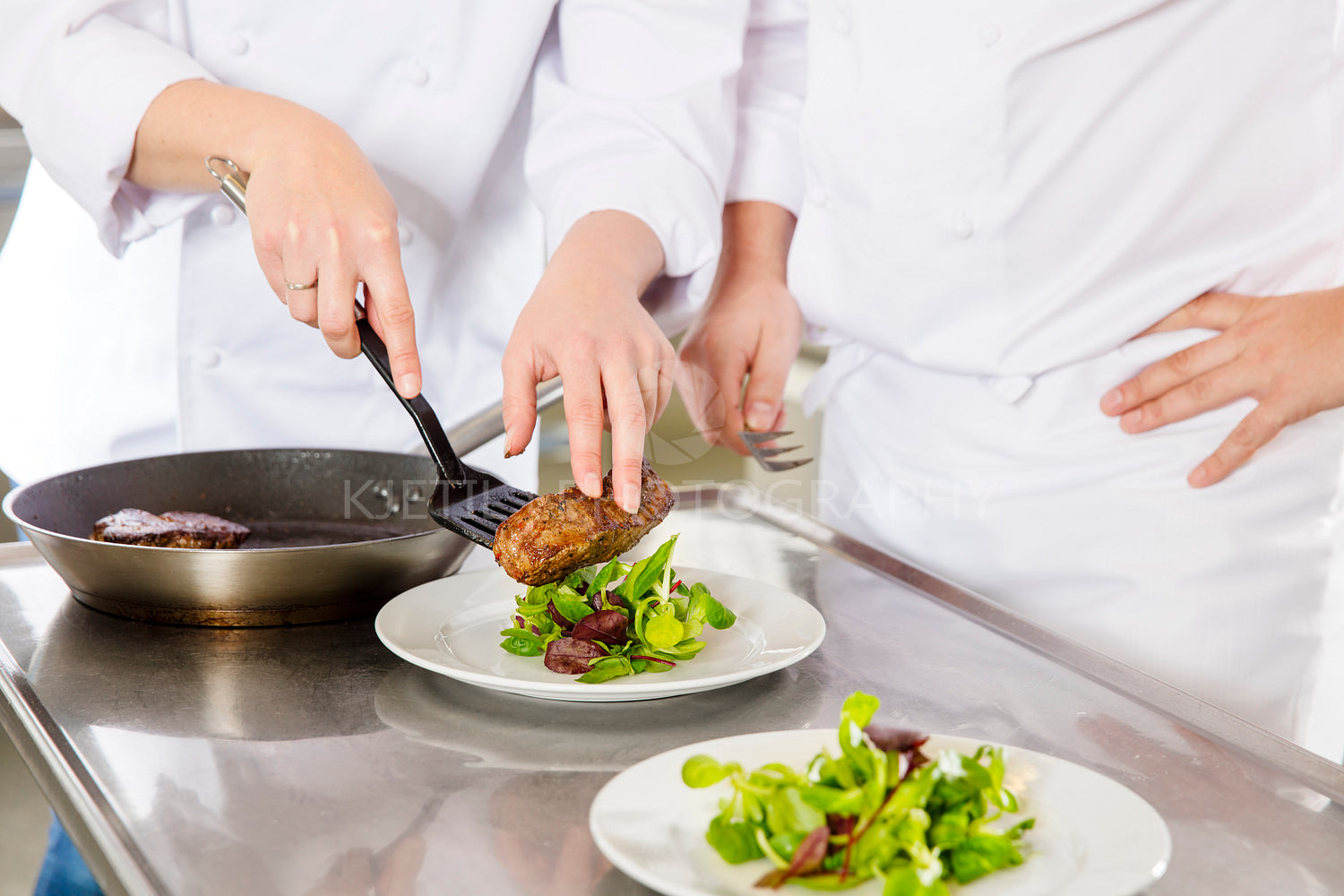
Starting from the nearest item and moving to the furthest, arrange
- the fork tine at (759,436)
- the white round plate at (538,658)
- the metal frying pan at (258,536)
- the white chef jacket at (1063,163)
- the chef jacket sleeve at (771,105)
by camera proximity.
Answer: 1. the white round plate at (538,658)
2. the metal frying pan at (258,536)
3. the white chef jacket at (1063,163)
4. the fork tine at (759,436)
5. the chef jacket sleeve at (771,105)

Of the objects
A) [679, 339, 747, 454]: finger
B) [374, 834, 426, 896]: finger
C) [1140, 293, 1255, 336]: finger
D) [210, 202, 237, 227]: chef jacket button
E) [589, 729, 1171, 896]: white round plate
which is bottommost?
[374, 834, 426, 896]: finger

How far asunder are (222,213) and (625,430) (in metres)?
0.68

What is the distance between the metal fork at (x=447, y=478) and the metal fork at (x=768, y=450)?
0.98 feet

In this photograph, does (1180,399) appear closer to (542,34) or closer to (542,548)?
(542,548)

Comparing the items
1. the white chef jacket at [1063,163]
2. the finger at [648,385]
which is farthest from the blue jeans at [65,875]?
the white chef jacket at [1063,163]

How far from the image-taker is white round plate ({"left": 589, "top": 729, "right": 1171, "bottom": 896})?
570 mm

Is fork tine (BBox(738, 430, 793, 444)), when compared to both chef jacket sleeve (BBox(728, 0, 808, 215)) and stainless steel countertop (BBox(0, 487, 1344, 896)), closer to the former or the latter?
stainless steel countertop (BBox(0, 487, 1344, 896))

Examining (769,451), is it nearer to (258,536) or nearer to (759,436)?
(759,436)

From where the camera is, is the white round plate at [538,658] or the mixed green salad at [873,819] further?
the white round plate at [538,658]

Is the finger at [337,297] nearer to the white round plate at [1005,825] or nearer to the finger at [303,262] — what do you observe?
the finger at [303,262]

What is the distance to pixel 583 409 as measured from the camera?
3.25 feet

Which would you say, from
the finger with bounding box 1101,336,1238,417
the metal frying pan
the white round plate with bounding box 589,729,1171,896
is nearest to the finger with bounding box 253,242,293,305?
the metal frying pan

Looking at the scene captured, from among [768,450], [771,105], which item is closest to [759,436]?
[768,450]

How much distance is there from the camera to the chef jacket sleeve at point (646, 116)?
4.41ft
